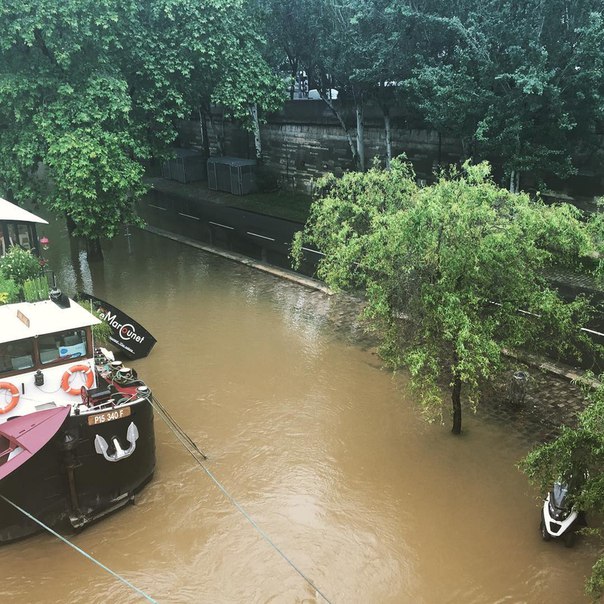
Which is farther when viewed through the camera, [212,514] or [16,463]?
[212,514]

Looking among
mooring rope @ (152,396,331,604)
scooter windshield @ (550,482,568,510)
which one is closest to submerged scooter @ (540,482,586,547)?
scooter windshield @ (550,482,568,510)

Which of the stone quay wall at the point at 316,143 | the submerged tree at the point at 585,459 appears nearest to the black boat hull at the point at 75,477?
the submerged tree at the point at 585,459

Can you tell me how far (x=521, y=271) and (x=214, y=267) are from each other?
1581 cm

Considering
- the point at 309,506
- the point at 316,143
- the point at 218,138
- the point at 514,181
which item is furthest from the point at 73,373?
the point at 218,138

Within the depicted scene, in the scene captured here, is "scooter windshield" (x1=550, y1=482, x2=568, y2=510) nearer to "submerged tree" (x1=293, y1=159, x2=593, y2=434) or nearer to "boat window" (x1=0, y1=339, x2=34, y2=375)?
"submerged tree" (x1=293, y1=159, x2=593, y2=434)

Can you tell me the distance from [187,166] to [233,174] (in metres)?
5.32

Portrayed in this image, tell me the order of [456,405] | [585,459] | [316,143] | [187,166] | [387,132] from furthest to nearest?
[187,166]
[316,143]
[387,132]
[456,405]
[585,459]

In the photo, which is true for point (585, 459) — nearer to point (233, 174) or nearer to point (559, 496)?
point (559, 496)

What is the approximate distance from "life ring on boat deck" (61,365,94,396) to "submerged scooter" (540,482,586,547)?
8982 millimetres

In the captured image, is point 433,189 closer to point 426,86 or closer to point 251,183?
point 426,86

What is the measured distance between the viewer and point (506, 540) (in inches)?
461

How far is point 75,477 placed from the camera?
11.5 metres

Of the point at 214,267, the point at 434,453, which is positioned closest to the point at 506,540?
the point at 434,453

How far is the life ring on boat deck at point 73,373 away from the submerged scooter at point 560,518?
354 inches
